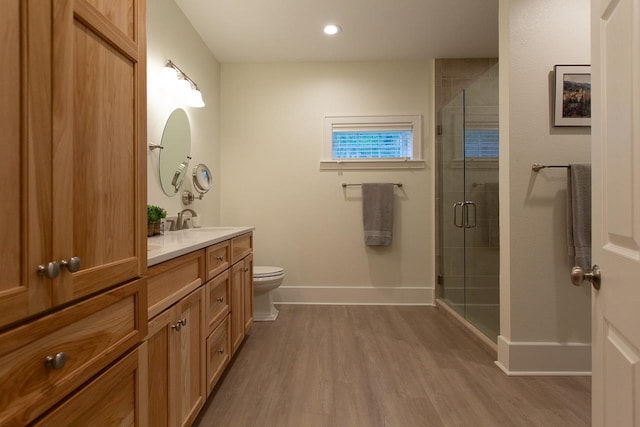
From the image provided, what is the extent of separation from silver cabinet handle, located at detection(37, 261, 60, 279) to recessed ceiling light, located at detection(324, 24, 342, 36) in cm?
261

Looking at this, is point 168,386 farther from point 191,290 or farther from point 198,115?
point 198,115

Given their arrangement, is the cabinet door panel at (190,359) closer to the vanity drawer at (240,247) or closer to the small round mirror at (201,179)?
the vanity drawer at (240,247)

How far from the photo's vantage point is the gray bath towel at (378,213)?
3.11m

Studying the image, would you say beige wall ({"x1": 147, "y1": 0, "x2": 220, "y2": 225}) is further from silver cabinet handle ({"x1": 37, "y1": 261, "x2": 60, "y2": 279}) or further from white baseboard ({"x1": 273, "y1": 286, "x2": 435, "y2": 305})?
silver cabinet handle ({"x1": 37, "y1": 261, "x2": 60, "y2": 279})

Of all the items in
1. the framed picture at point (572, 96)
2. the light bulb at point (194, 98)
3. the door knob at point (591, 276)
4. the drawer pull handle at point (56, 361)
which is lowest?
the drawer pull handle at point (56, 361)

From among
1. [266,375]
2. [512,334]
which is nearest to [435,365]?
[512,334]

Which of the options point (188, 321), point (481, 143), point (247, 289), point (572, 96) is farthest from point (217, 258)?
point (572, 96)

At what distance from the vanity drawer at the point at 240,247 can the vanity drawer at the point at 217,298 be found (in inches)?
6.6

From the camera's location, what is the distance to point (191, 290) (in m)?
1.33

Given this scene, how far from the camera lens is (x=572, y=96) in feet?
6.03

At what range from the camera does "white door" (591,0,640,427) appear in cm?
67

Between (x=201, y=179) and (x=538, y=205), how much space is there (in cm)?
241

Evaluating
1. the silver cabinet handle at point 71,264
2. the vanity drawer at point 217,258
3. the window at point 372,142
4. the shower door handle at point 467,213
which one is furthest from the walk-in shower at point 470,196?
the silver cabinet handle at point 71,264

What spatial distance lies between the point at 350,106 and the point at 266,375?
2540mm
